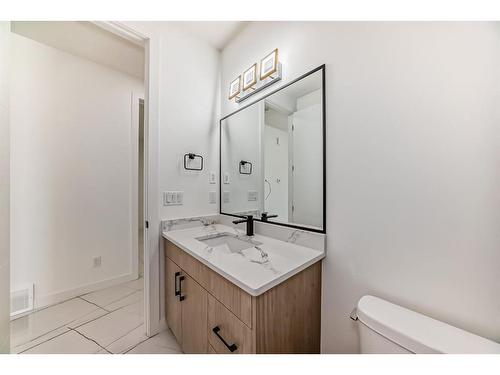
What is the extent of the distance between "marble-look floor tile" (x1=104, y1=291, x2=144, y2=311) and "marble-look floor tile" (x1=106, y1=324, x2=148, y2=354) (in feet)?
1.40

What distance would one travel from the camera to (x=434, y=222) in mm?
762

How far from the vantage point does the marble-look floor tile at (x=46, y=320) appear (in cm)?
145

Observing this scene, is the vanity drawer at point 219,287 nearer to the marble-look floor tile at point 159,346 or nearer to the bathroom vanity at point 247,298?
the bathroom vanity at point 247,298

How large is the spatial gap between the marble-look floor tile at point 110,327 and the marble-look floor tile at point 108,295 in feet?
0.81

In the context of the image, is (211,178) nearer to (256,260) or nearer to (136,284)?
(256,260)

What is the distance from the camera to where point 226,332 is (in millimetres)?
863

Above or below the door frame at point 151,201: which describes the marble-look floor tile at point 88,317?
below

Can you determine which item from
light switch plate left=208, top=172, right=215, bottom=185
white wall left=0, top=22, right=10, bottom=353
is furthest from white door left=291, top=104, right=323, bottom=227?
white wall left=0, top=22, right=10, bottom=353

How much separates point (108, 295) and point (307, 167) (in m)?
2.26

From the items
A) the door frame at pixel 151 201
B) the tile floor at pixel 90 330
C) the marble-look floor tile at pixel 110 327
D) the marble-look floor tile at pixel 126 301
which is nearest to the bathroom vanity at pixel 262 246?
the door frame at pixel 151 201

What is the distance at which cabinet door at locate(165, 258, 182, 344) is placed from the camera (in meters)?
1.30

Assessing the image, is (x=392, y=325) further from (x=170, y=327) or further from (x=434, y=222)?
(x=170, y=327)

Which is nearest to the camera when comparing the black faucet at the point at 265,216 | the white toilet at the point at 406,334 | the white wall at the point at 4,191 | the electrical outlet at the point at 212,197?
the white toilet at the point at 406,334
